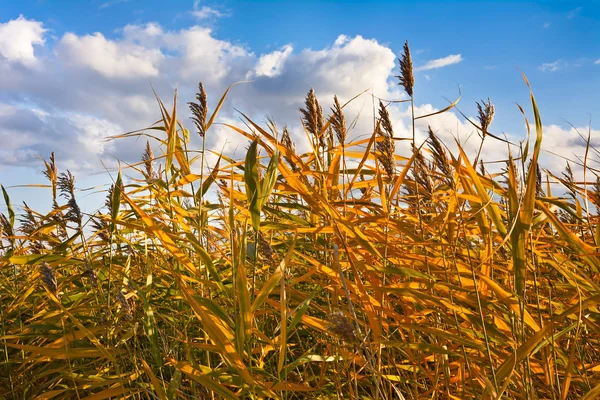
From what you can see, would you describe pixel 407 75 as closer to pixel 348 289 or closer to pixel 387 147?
pixel 387 147

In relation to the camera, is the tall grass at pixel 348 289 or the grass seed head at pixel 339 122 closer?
the tall grass at pixel 348 289

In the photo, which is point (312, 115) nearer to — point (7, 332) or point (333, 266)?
point (333, 266)

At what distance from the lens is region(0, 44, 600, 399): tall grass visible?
1.19m

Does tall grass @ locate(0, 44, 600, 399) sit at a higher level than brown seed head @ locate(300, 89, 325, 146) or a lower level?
lower

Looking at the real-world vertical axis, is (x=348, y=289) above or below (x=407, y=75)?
below

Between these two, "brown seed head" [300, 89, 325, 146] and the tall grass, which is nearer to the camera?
the tall grass

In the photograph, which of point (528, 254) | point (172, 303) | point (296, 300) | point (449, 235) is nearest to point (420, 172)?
point (449, 235)

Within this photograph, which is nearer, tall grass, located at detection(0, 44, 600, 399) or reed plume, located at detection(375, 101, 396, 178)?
tall grass, located at detection(0, 44, 600, 399)

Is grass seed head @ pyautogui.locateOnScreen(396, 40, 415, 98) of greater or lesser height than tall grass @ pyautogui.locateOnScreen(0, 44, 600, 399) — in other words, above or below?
above

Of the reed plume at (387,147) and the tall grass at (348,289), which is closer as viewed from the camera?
the tall grass at (348,289)

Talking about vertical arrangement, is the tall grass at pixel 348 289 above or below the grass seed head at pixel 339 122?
below

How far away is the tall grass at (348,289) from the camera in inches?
46.9

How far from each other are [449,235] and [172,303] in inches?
56.6

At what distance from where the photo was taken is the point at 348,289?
1545 mm
